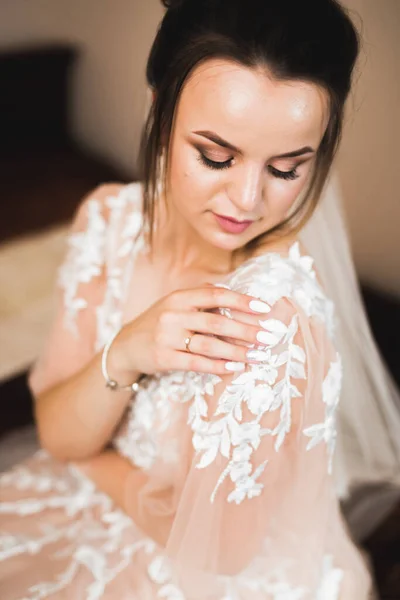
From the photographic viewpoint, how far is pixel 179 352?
87 centimetres

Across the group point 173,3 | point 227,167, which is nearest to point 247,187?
point 227,167

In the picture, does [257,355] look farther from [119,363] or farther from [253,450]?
[119,363]

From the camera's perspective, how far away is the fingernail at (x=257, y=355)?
33.0 inches

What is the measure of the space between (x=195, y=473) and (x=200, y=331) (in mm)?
238

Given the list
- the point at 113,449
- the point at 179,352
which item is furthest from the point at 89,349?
the point at 179,352

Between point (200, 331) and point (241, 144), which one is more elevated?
point (241, 144)

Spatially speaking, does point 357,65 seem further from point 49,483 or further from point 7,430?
point 7,430

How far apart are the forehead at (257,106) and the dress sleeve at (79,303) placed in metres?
0.54

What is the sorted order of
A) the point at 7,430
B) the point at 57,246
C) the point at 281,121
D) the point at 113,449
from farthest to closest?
the point at 57,246, the point at 7,430, the point at 113,449, the point at 281,121

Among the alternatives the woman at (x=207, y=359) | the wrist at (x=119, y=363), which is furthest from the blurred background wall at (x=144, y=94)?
the wrist at (x=119, y=363)

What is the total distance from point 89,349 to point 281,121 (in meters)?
0.70

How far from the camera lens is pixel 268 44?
79cm

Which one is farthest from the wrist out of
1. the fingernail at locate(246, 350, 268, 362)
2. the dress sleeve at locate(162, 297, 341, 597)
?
the fingernail at locate(246, 350, 268, 362)

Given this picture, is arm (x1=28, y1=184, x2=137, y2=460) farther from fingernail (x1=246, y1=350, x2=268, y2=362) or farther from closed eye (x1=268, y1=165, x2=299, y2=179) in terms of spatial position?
closed eye (x1=268, y1=165, x2=299, y2=179)
